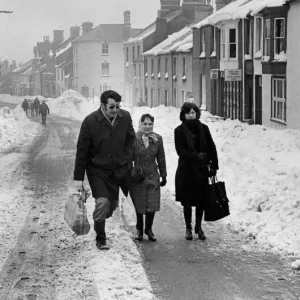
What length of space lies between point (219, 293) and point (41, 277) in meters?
1.96

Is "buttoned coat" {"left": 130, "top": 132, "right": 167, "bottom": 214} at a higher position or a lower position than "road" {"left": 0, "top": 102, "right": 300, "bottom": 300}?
higher

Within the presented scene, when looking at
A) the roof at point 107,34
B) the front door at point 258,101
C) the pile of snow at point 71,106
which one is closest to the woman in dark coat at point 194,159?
the front door at point 258,101

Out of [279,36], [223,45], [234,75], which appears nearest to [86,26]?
[223,45]

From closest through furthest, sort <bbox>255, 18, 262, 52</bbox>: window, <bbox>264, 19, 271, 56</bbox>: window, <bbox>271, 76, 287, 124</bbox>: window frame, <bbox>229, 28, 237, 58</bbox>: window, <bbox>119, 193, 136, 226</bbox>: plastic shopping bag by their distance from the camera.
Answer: <bbox>119, 193, 136, 226</bbox>: plastic shopping bag → <bbox>271, 76, 287, 124</bbox>: window frame → <bbox>264, 19, 271, 56</bbox>: window → <bbox>255, 18, 262, 52</bbox>: window → <bbox>229, 28, 237, 58</bbox>: window

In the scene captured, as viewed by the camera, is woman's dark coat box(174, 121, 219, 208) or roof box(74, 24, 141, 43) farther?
roof box(74, 24, 141, 43)

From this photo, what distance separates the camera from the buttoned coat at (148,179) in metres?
9.02

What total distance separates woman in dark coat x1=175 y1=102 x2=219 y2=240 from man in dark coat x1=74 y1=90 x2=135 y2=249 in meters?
1.04

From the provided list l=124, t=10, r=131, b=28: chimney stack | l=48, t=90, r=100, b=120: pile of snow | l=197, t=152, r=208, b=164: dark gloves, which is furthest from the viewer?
l=124, t=10, r=131, b=28: chimney stack

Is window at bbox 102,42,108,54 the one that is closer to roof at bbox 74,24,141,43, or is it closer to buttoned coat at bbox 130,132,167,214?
roof at bbox 74,24,141,43

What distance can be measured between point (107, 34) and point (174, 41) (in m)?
31.3

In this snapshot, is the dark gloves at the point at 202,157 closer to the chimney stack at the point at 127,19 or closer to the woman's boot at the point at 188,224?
the woman's boot at the point at 188,224

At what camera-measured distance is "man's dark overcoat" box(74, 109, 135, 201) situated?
8.24m

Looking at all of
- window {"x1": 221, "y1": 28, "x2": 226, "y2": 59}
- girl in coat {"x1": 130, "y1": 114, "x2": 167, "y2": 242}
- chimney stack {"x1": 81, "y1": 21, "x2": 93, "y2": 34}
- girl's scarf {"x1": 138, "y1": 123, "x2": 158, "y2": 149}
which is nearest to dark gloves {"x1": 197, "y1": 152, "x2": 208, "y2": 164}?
girl in coat {"x1": 130, "y1": 114, "x2": 167, "y2": 242}

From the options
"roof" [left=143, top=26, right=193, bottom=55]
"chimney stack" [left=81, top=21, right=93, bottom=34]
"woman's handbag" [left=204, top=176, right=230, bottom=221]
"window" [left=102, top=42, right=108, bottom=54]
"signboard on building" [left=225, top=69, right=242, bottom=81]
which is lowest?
"woman's handbag" [left=204, top=176, right=230, bottom=221]
